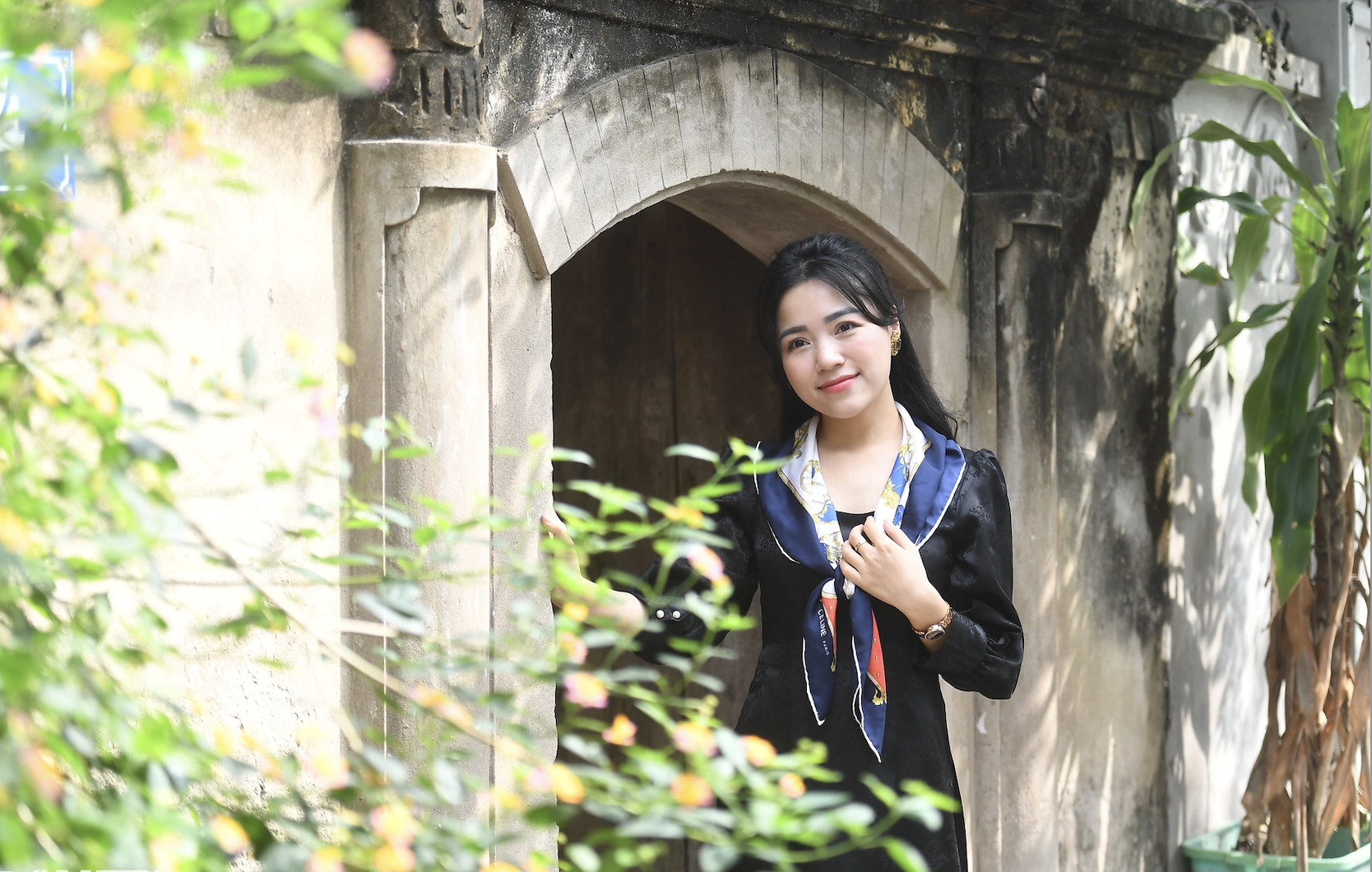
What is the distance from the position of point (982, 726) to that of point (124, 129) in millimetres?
3181

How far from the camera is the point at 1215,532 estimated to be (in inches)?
188

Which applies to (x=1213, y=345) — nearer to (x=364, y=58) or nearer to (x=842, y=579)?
(x=842, y=579)

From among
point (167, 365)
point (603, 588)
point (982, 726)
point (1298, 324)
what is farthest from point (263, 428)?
point (1298, 324)

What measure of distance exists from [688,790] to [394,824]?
0.22 m

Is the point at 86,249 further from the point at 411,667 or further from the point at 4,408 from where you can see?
the point at 411,667

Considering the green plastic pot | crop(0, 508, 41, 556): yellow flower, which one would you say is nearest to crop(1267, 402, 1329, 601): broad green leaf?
the green plastic pot

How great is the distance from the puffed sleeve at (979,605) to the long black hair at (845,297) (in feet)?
0.64

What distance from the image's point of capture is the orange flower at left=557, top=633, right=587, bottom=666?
Result: 49.8 inches

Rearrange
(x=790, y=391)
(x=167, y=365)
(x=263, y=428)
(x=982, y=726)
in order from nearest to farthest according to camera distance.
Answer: (x=167, y=365)
(x=263, y=428)
(x=790, y=391)
(x=982, y=726)

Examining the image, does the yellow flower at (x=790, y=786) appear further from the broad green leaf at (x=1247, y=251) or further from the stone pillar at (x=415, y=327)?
the broad green leaf at (x=1247, y=251)

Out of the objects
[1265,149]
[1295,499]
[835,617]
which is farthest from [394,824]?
[1265,149]

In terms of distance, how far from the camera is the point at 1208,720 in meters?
4.77

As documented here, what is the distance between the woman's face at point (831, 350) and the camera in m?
2.47

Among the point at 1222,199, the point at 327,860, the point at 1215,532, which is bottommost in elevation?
the point at 327,860
